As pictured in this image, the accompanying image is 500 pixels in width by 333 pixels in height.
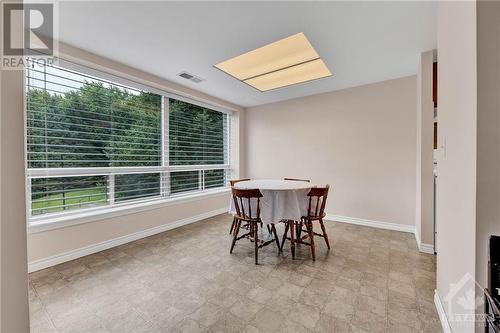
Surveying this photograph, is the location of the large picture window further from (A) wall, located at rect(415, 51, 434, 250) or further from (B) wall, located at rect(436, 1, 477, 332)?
(A) wall, located at rect(415, 51, 434, 250)

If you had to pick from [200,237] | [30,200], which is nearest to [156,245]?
[200,237]

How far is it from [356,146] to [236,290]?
323 cm

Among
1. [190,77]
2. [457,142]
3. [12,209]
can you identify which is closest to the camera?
[12,209]

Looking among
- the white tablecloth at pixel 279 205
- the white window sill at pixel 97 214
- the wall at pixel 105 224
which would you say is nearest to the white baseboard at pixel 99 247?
the wall at pixel 105 224

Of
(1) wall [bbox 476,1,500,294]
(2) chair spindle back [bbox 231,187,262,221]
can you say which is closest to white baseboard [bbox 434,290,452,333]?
(1) wall [bbox 476,1,500,294]

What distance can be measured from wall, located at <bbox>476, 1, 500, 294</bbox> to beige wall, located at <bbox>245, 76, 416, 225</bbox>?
114 inches

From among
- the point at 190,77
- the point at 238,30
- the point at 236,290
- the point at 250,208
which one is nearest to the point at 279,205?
the point at 250,208

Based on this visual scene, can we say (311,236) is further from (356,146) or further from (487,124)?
(356,146)

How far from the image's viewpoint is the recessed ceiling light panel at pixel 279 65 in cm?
249

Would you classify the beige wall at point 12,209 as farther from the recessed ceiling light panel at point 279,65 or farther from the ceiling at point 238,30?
the recessed ceiling light panel at point 279,65

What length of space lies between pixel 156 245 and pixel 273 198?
5.93 ft

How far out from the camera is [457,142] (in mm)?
1167

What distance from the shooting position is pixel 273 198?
2.50 metres

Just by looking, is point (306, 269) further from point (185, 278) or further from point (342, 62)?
point (342, 62)
